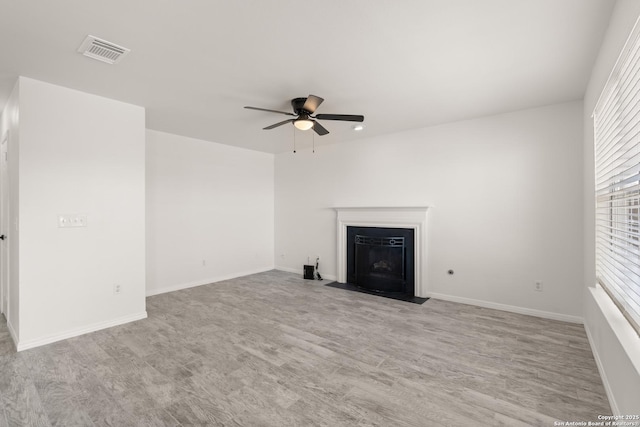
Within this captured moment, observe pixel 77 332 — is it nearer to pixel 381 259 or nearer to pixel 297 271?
pixel 297 271

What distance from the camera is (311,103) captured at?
3006mm

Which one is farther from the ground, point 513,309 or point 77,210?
point 77,210

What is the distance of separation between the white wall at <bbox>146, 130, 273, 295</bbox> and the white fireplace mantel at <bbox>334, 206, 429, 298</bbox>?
1.85 m

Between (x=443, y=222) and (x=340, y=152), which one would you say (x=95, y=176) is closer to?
(x=340, y=152)

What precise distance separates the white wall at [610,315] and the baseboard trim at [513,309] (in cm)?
39

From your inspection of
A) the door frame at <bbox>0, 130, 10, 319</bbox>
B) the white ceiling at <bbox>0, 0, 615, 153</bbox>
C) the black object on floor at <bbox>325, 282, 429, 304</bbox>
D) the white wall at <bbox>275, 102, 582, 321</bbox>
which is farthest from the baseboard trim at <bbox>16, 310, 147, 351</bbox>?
the white wall at <bbox>275, 102, 582, 321</bbox>

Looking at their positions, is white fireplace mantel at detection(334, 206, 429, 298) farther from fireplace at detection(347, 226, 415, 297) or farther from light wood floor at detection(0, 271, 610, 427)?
light wood floor at detection(0, 271, 610, 427)

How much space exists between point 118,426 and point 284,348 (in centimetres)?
136

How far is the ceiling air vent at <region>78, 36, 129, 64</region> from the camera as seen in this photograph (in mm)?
2270

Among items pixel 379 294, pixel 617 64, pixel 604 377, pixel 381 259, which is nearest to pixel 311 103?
pixel 617 64

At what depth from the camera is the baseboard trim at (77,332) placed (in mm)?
2844

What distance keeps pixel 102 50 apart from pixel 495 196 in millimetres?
4513

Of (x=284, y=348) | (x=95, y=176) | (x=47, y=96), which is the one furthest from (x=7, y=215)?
(x=284, y=348)

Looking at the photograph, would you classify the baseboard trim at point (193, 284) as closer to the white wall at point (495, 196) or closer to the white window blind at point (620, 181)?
the white wall at point (495, 196)
